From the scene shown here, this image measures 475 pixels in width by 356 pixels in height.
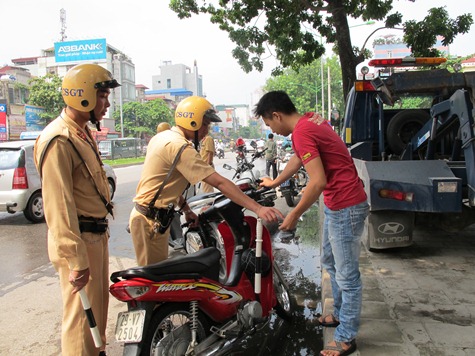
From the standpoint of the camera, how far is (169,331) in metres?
2.36

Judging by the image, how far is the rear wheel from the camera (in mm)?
A: 7527

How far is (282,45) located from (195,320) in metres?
10.0

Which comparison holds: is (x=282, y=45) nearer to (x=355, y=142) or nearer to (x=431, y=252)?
(x=355, y=142)

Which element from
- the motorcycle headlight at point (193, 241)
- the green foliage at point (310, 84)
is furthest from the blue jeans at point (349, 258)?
the green foliage at point (310, 84)

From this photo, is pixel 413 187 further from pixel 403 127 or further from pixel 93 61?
pixel 93 61

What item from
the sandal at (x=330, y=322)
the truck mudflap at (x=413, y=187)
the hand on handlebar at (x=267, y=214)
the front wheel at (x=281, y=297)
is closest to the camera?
the hand on handlebar at (x=267, y=214)

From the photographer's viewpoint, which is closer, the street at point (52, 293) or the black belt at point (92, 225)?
the black belt at point (92, 225)

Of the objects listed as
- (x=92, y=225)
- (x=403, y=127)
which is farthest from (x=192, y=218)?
(x=403, y=127)

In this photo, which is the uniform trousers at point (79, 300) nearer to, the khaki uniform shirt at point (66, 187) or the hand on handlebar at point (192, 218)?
the khaki uniform shirt at point (66, 187)

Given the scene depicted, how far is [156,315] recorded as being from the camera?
2.26 m

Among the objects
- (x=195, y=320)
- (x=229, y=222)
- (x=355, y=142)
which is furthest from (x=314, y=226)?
(x=195, y=320)

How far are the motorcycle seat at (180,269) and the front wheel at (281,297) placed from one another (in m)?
0.77

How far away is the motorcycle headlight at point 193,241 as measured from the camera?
146 inches

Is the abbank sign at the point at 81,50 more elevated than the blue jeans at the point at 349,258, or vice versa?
the abbank sign at the point at 81,50
